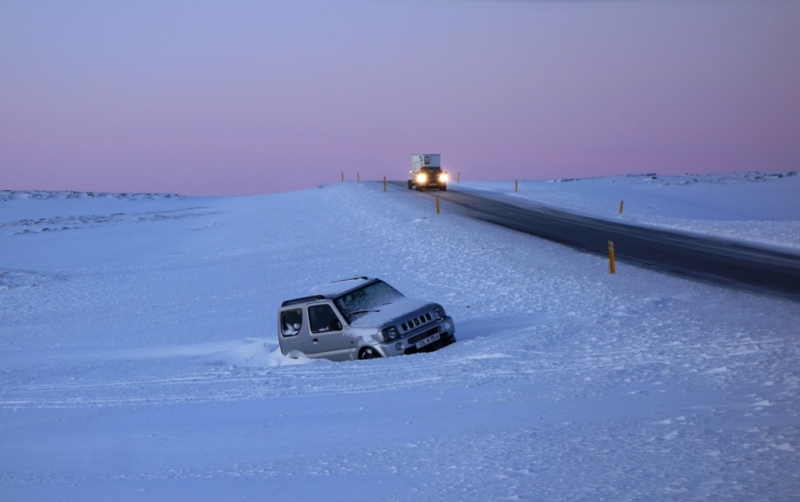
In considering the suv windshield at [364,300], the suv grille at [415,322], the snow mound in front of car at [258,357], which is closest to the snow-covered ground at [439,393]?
the snow mound in front of car at [258,357]

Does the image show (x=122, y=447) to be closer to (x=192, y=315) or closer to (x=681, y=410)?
(x=681, y=410)

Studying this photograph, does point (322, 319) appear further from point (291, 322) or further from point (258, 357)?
point (258, 357)

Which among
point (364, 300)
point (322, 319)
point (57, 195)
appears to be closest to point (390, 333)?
point (364, 300)

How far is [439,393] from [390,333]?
335 centimetres

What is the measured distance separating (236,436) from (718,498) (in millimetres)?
5650

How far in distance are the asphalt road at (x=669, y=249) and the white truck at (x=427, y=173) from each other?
14.0m

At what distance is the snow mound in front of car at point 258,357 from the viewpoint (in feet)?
49.1

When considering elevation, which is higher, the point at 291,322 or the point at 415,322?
the point at 415,322

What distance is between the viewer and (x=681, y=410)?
818 centimetres

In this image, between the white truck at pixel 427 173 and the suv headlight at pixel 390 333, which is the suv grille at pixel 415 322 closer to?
the suv headlight at pixel 390 333

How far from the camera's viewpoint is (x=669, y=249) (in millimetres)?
24234

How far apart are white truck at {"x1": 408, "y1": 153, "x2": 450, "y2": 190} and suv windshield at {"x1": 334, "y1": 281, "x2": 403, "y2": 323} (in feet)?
126

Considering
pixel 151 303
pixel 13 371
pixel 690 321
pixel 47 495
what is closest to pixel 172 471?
pixel 47 495

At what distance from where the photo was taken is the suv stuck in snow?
44.7 feet
